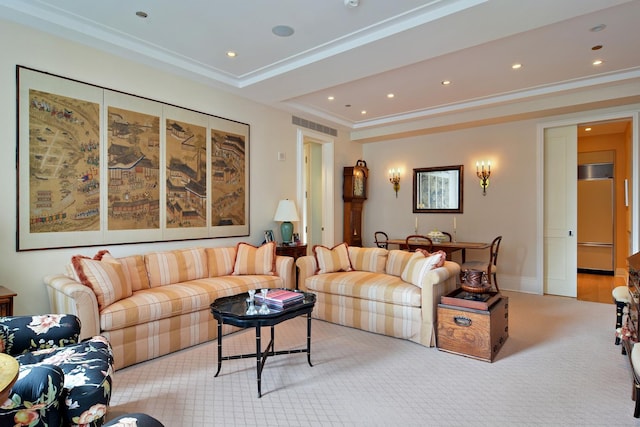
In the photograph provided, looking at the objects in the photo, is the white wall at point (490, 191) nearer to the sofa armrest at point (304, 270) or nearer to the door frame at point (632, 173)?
the door frame at point (632, 173)

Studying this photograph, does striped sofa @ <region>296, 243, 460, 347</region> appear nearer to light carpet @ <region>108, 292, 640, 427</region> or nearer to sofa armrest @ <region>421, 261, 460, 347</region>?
sofa armrest @ <region>421, 261, 460, 347</region>

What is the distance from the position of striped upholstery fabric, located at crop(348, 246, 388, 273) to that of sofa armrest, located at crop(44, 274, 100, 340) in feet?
9.45

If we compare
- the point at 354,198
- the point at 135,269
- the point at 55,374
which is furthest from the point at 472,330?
the point at 354,198

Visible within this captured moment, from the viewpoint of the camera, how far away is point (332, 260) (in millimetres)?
4559

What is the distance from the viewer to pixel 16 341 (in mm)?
2160

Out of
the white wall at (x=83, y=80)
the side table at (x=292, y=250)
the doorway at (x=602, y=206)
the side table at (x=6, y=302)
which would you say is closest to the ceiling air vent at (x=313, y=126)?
the white wall at (x=83, y=80)

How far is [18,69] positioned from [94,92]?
588 millimetres

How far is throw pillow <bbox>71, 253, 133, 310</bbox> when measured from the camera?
2955 millimetres

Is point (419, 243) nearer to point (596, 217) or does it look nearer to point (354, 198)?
point (354, 198)

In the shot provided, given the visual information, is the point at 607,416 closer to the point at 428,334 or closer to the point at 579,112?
the point at 428,334

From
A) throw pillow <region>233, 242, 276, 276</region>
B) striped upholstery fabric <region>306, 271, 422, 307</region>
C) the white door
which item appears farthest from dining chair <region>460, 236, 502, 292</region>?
throw pillow <region>233, 242, 276, 276</region>

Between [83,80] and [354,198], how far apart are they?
4.71 m

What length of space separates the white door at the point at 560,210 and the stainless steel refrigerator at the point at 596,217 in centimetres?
266

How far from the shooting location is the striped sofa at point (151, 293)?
2891 millimetres
